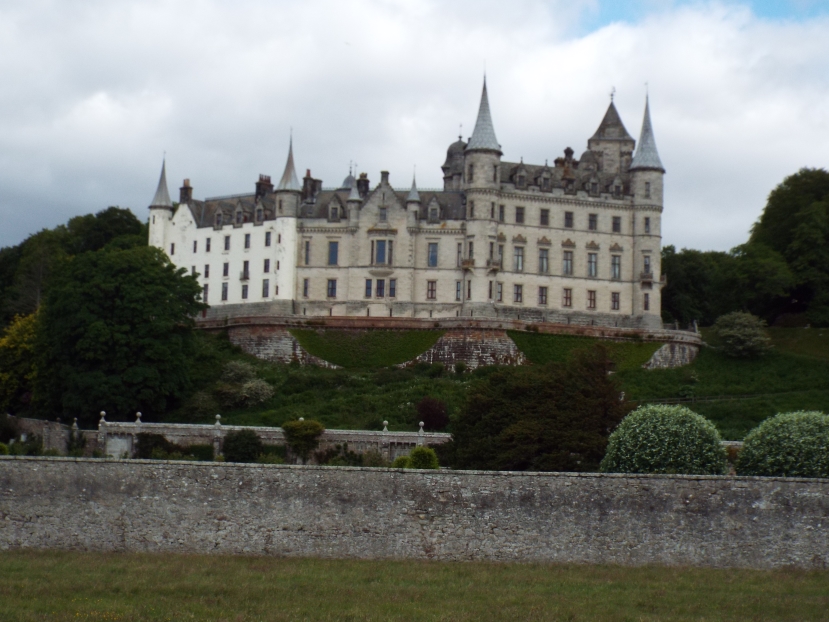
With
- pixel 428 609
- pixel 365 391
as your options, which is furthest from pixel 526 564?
pixel 365 391

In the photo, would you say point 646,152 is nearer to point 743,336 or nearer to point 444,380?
point 743,336

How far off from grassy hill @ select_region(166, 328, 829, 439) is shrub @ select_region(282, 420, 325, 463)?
3933mm

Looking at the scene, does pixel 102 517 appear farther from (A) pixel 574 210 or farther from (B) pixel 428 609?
(A) pixel 574 210

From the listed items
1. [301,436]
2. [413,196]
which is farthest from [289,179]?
[301,436]

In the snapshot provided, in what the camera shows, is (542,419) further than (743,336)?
No

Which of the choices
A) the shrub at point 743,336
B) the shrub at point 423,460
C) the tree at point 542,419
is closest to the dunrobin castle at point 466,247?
the shrub at point 743,336

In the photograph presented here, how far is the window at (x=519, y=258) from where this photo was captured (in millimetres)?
79562

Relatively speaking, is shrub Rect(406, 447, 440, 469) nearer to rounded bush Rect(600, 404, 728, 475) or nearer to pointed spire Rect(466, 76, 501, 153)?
rounded bush Rect(600, 404, 728, 475)

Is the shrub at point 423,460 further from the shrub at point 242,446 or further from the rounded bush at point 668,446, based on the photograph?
the shrub at point 242,446

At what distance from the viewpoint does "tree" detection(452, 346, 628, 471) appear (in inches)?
1761

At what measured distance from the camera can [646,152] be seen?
269ft

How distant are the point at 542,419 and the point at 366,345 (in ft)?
94.4

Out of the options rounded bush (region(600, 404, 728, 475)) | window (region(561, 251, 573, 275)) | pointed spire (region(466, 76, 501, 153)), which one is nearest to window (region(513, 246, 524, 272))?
window (region(561, 251, 573, 275))

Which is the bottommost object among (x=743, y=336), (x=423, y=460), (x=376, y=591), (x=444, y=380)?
(x=376, y=591)
